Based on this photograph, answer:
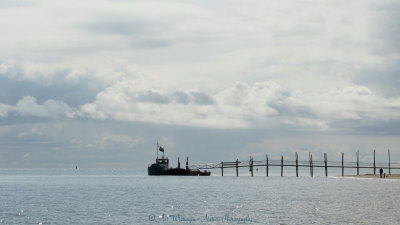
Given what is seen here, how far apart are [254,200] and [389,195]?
19.7 metres

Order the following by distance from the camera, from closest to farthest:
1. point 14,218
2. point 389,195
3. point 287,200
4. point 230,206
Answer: point 14,218
point 230,206
point 287,200
point 389,195

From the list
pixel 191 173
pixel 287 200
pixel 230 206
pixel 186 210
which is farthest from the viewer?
pixel 191 173

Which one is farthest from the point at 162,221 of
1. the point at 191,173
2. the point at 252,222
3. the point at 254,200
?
the point at 191,173

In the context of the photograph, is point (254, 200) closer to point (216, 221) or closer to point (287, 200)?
point (287, 200)

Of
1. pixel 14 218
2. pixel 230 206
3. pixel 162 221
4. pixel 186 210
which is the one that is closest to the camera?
pixel 162 221

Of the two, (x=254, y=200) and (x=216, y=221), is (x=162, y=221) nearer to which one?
(x=216, y=221)

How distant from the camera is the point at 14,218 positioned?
56812mm

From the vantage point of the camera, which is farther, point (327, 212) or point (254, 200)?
point (254, 200)

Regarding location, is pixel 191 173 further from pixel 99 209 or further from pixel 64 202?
pixel 99 209

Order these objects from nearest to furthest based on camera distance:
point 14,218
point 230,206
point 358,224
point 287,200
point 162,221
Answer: point 358,224 < point 162,221 < point 14,218 < point 230,206 < point 287,200

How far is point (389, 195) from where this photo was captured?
3145 inches

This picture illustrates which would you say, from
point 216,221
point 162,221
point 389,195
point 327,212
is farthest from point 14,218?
point 389,195

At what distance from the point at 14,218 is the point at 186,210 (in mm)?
17371

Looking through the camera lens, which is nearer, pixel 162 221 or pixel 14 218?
pixel 162 221
